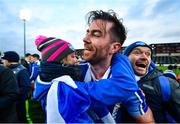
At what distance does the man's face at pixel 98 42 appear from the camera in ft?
8.54

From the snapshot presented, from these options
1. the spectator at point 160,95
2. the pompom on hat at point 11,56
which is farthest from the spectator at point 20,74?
the spectator at point 160,95

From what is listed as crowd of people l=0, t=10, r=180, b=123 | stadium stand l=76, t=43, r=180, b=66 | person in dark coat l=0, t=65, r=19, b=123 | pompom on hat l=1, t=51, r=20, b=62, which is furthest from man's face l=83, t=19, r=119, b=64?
stadium stand l=76, t=43, r=180, b=66

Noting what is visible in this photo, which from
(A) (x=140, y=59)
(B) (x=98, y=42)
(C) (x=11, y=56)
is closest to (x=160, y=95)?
(A) (x=140, y=59)

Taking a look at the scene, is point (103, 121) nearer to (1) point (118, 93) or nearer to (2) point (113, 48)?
(1) point (118, 93)

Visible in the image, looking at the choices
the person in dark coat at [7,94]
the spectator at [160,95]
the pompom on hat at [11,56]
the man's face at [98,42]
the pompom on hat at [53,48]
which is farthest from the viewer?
the pompom on hat at [11,56]

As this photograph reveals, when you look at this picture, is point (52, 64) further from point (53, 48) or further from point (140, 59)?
point (140, 59)

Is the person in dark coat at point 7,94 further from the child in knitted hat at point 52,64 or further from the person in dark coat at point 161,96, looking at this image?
the child in knitted hat at point 52,64

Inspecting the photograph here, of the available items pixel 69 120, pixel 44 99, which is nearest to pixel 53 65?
pixel 44 99

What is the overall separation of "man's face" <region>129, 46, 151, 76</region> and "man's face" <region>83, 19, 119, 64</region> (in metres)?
0.90

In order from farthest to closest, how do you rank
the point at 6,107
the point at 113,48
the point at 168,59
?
the point at 168,59
the point at 6,107
the point at 113,48

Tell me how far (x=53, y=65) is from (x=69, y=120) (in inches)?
15.9

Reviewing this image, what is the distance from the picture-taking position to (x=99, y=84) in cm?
234

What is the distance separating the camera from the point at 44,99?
2355 mm

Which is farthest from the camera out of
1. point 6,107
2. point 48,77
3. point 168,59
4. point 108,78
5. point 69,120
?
point 168,59
